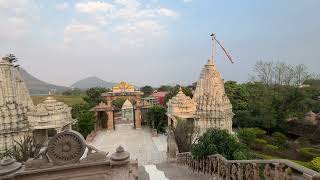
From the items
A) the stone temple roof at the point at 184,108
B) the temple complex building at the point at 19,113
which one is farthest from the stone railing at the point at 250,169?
the temple complex building at the point at 19,113

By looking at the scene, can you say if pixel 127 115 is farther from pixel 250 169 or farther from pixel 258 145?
pixel 250 169

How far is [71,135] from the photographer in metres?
8.20

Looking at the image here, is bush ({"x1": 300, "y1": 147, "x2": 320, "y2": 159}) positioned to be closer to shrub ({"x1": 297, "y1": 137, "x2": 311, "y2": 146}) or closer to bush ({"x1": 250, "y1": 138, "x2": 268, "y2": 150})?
bush ({"x1": 250, "y1": 138, "x2": 268, "y2": 150})

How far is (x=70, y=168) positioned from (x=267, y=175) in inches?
218

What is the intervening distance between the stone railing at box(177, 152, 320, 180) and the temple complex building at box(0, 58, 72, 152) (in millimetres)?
13268

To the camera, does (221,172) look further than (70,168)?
Yes

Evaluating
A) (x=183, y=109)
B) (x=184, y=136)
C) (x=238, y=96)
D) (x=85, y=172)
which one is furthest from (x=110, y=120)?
(x=85, y=172)

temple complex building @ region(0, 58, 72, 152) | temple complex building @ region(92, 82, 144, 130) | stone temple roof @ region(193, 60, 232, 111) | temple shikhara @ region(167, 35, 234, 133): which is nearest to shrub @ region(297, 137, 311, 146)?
temple shikhara @ region(167, 35, 234, 133)

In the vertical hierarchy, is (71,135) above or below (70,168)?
above

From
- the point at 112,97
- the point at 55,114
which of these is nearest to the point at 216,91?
the point at 55,114

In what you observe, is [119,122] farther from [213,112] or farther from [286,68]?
[286,68]

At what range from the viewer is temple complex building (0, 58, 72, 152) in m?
20.2

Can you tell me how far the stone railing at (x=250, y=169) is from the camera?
221 inches

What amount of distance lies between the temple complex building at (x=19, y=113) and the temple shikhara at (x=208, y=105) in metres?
10.3
